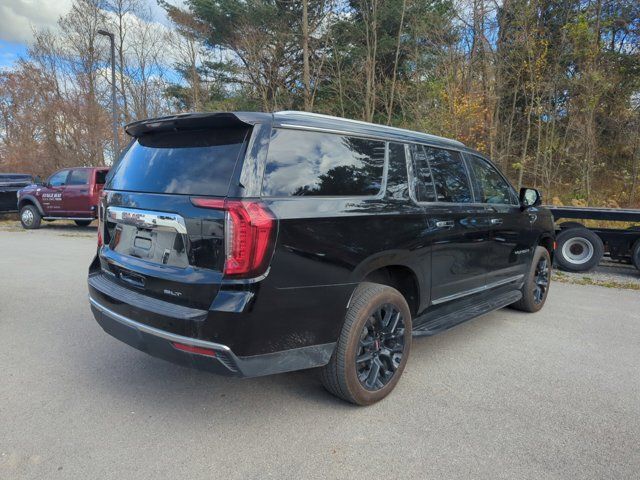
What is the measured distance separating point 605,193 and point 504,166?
12.2 feet

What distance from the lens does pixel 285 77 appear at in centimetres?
1877

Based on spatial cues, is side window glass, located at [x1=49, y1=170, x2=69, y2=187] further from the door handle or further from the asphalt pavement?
the door handle

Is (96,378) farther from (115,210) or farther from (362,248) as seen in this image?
(362,248)

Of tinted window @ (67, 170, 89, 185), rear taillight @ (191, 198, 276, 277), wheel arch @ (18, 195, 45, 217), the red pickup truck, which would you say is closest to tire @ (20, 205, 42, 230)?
A: the red pickup truck

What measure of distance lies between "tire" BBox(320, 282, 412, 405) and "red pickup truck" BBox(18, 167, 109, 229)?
1197 centimetres

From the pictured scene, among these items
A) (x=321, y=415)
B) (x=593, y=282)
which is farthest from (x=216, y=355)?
(x=593, y=282)

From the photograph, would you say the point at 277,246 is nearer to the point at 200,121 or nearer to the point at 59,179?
the point at 200,121

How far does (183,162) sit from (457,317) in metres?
2.64

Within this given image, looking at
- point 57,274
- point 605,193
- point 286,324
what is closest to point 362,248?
point 286,324

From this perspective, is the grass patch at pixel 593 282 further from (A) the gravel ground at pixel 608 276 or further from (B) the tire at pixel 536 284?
(B) the tire at pixel 536 284

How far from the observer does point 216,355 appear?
2.54 metres

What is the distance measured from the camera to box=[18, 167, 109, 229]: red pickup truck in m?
13.6

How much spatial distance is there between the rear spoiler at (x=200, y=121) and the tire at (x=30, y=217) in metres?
13.6

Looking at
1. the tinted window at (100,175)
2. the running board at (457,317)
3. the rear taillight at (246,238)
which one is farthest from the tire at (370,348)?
the tinted window at (100,175)
